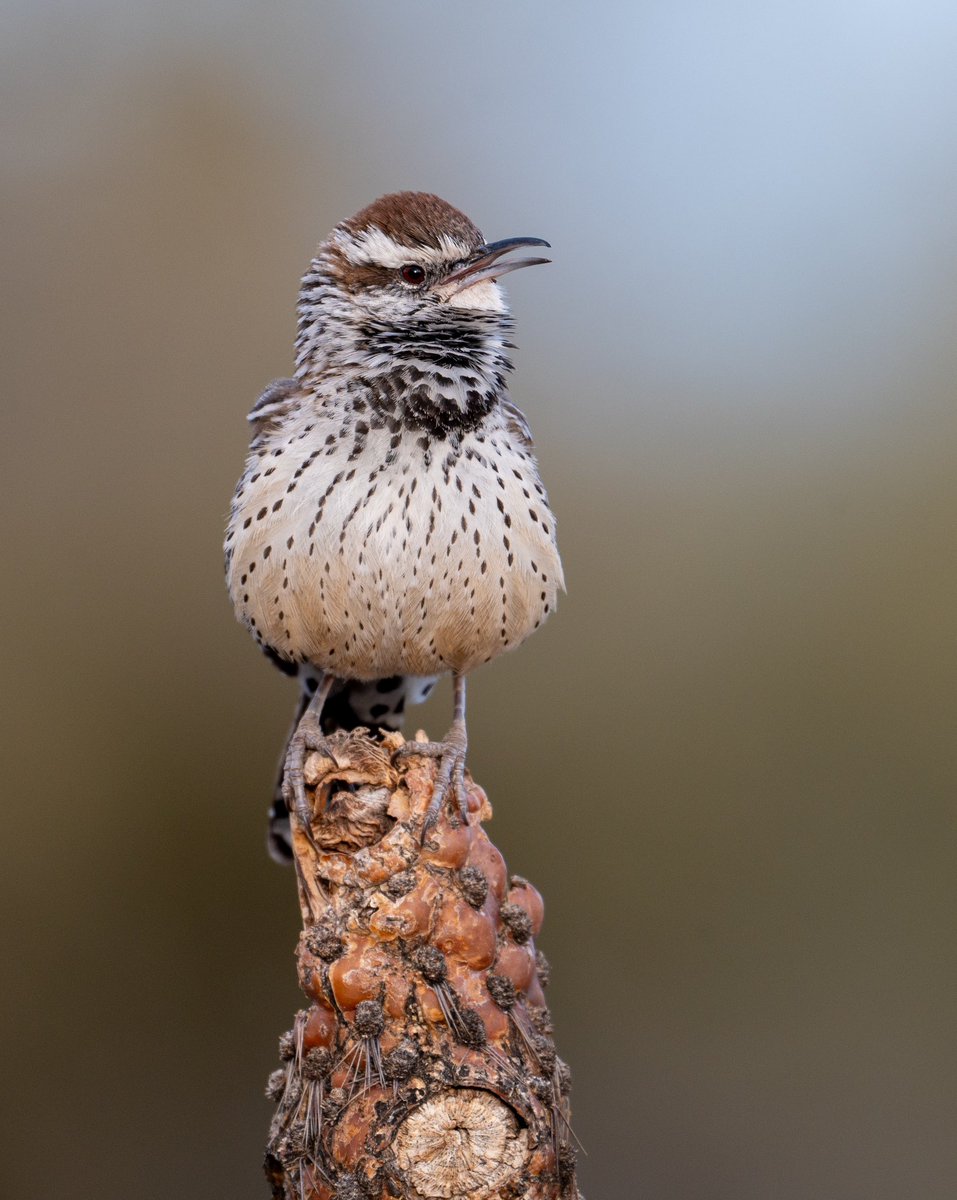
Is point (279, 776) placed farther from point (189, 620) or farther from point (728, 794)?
point (728, 794)

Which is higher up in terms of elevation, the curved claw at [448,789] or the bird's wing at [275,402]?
the bird's wing at [275,402]

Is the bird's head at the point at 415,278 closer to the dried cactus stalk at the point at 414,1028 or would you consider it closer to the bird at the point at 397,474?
the bird at the point at 397,474

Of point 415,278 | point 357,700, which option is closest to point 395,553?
point 415,278

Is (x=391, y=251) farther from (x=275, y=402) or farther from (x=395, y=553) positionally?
(x=395, y=553)

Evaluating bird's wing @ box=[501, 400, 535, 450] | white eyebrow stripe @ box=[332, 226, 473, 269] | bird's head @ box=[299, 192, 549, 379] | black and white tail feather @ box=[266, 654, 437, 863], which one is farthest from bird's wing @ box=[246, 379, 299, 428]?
black and white tail feather @ box=[266, 654, 437, 863]

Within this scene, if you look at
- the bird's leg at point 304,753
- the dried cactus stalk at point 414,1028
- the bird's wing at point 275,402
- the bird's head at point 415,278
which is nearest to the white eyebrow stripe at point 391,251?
A: the bird's head at point 415,278

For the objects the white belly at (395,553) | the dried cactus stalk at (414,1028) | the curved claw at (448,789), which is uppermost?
the white belly at (395,553)

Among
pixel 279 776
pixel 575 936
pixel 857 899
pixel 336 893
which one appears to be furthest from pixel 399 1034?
pixel 857 899
